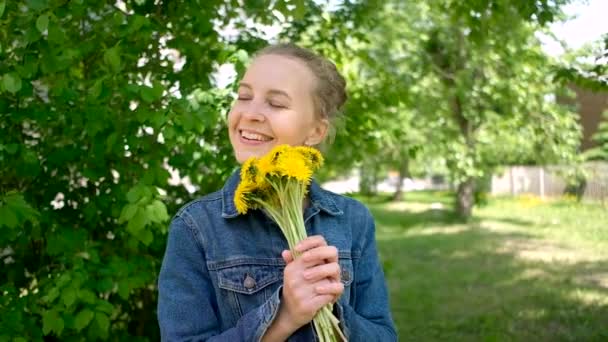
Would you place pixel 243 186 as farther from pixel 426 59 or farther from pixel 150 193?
pixel 426 59

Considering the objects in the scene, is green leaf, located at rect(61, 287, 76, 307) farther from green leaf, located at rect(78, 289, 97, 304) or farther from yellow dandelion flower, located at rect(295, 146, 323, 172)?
yellow dandelion flower, located at rect(295, 146, 323, 172)

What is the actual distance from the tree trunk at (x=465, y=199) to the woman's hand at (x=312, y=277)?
17030 mm

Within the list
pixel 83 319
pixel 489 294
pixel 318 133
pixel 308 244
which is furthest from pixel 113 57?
pixel 489 294

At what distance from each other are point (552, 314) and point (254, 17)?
430 centimetres

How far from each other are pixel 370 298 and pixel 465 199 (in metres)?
17.1

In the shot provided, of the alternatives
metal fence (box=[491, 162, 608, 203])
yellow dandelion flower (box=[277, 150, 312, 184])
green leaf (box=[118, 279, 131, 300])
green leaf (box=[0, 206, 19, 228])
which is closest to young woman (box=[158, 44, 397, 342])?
yellow dandelion flower (box=[277, 150, 312, 184])

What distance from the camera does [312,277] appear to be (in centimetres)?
137

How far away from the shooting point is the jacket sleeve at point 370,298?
64.0 inches

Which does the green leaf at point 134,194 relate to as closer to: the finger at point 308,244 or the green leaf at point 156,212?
the green leaf at point 156,212

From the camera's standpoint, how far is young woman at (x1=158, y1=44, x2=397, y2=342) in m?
1.42

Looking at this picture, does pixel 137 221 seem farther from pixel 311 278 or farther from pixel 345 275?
pixel 311 278

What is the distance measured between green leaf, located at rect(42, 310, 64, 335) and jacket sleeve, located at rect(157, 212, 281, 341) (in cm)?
160

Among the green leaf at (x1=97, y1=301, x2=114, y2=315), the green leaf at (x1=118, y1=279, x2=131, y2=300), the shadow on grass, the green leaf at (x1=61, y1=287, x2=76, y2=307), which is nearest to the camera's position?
the green leaf at (x1=61, y1=287, x2=76, y2=307)

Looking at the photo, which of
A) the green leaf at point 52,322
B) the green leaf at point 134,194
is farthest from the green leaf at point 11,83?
the green leaf at point 52,322
